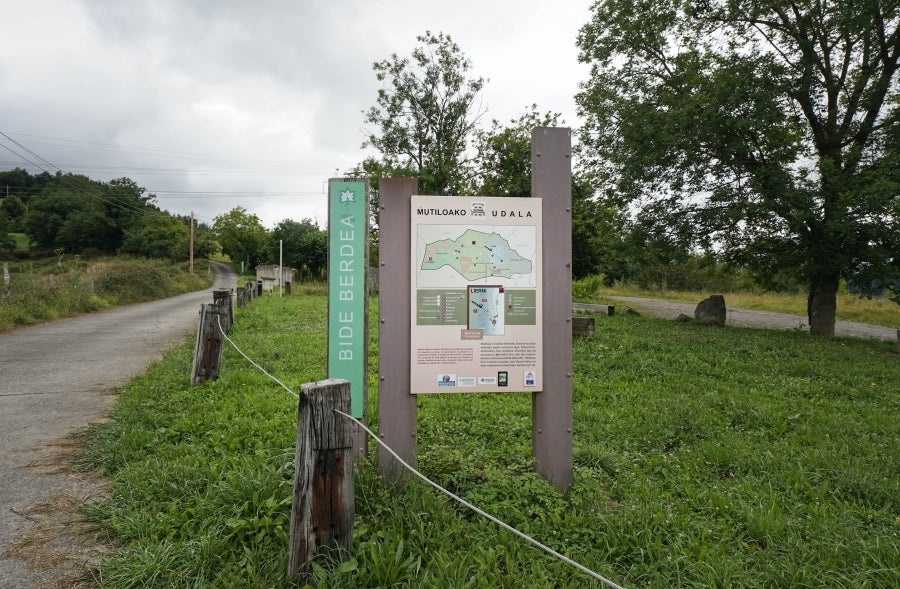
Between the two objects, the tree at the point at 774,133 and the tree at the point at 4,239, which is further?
the tree at the point at 4,239

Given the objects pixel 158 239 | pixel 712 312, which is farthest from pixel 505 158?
pixel 158 239

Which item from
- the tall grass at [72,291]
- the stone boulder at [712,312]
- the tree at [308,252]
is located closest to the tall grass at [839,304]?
the stone boulder at [712,312]

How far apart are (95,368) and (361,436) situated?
20.5 ft

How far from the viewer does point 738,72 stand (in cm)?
1257

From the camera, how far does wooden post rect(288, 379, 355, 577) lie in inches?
90.4

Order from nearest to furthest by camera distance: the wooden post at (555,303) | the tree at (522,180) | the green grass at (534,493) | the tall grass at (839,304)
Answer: the green grass at (534,493), the wooden post at (555,303), the tall grass at (839,304), the tree at (522,180)

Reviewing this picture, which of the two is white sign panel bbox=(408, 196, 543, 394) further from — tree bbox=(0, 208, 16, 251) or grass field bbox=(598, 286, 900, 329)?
tree bbox=(0, 208, 16, 251)

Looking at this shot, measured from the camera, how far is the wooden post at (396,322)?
3.36m

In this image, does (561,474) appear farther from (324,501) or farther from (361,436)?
(324,501)

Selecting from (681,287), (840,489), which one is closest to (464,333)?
(840,489)

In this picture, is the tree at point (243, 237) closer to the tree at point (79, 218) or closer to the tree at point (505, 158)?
the tree at point (79, 218)

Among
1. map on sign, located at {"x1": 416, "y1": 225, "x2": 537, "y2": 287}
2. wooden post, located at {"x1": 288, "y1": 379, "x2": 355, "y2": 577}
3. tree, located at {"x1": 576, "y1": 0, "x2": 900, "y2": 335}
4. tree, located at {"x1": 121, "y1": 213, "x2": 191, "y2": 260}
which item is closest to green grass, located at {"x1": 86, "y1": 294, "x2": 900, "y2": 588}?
wooden post, located at {"x1": 288, "y1": 379, "x2": 355, "y2": 577}

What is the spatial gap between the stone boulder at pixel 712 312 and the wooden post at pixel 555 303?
14736 mm

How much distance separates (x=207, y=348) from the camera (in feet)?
20.8
